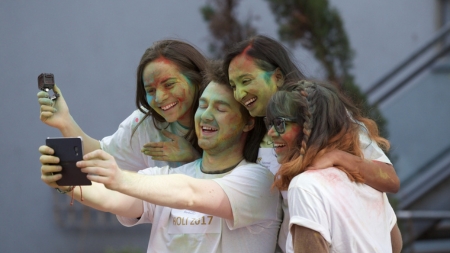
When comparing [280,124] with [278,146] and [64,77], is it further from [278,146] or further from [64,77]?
[64,77]

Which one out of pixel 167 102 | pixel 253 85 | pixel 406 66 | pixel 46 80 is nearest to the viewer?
pixel 253 85

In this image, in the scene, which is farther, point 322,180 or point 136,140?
point 136,140

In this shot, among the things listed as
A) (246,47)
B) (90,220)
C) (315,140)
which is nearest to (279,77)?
(246,47)

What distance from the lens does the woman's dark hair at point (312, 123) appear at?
2514mm

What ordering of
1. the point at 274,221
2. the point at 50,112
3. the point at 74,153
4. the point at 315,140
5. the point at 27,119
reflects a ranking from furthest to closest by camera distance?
the point at 27,119 < the point at 50,112 < the point at 274,221 < the point at 315,140 < the point at 74,153

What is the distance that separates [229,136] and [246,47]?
0.35 metres

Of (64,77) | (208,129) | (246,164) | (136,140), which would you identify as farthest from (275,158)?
(64,77)

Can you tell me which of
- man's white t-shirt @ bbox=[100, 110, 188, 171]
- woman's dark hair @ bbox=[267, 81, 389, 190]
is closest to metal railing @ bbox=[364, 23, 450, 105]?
man's white t-shirt @ bbox=[100, 110, 188, 171]

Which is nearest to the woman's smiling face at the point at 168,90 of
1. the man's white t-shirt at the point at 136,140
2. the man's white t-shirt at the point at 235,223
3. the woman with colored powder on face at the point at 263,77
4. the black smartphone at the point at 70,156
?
Result: the man's white t-shirt at the point at 136,140

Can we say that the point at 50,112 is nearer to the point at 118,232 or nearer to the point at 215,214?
the point at 215,214

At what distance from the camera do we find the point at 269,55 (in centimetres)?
286

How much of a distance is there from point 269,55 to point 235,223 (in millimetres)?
661

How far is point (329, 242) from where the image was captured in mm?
2387

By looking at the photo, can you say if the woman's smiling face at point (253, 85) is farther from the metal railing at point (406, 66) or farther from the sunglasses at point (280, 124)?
the metal railing at point (406, 66)
